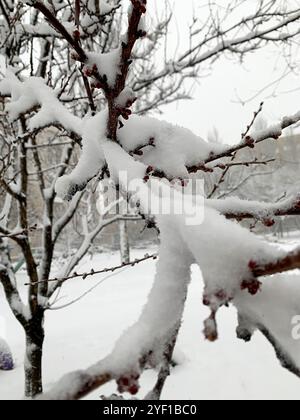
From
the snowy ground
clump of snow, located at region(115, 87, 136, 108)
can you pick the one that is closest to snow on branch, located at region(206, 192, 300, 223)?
clump of snow, located at region(115, 87, 136, 108)

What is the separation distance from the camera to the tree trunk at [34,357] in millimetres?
3867

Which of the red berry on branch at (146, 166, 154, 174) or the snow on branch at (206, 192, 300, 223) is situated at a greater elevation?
the red berry on branch at (146, 166, 154, 174)

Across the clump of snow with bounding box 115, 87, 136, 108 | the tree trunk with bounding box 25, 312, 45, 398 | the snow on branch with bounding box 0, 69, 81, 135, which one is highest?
the snow on branch with bounding box 0, 69, 81, 135

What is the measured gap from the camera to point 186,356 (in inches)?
198

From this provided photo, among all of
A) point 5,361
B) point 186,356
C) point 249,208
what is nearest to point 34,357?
point 5,361

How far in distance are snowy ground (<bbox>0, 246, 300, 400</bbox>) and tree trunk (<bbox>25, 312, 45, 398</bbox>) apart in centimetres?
52

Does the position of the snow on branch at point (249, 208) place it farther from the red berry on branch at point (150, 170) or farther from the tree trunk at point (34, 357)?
the tree trunk at point (34, 357)

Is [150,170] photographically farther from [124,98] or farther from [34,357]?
[34,357]

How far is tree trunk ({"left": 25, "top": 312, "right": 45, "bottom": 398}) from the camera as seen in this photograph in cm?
387

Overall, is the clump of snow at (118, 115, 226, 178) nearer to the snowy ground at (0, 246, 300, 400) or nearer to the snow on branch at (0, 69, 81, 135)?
the snow on branch at (0, 69, 81, 135)

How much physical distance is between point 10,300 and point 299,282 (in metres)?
3.78

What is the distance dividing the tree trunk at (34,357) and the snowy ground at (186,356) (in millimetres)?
517

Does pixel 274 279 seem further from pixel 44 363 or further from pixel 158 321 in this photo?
pixel 44 363

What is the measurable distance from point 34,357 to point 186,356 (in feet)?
6.97
